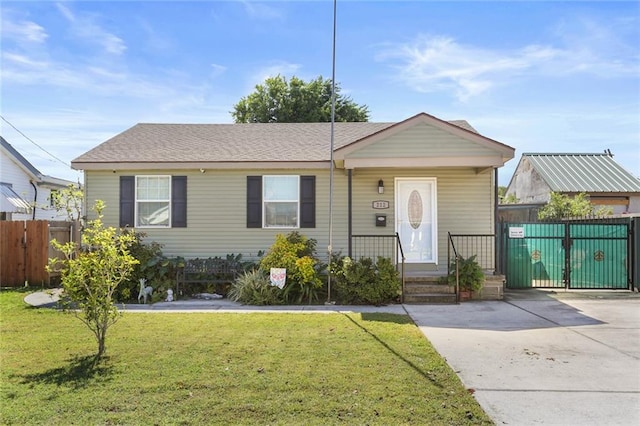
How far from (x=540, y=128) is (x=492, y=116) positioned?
8.25 ft

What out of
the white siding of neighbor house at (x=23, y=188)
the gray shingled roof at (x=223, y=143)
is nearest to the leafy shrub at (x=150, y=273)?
the gray shingled roof at (x=223, y=143)

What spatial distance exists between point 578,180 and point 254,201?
1458cm

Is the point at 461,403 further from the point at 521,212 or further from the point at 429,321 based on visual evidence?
the point at 521,212

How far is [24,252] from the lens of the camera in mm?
10242

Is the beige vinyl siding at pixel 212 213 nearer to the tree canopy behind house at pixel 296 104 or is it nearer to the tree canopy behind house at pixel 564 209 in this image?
the tree canopy behind house at pixel 564 209

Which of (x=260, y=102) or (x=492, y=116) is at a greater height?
(x=260, y=102)

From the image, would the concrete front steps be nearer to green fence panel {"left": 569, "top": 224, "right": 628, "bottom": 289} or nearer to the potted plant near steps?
the potted plant near steps

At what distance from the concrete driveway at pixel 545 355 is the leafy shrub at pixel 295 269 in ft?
6.66

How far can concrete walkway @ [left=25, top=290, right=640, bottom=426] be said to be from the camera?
341 cm

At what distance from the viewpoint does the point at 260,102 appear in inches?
975

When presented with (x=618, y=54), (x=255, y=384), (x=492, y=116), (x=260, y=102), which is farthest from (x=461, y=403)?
(x=260, y=102)

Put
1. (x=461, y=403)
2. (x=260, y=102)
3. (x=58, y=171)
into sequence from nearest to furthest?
(x=461, y=403), (x=58, y=171), (x=260, y=102)

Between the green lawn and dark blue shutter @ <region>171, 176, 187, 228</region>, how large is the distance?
158 inches

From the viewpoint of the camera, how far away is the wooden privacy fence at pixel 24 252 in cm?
1020
